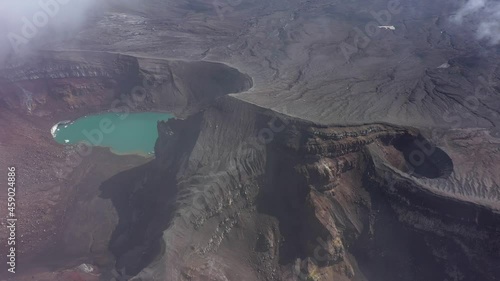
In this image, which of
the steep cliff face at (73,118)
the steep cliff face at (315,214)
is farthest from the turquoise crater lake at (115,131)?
the steep cliff face at (315,214)

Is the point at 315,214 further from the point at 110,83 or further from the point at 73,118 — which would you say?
the point at 110,83

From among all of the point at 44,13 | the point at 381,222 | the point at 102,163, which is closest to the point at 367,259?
the point at 381,222

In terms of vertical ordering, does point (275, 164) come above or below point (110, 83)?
above

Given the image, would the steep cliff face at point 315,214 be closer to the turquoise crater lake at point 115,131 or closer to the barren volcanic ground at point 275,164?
the barren volcanic ground at point 275,164

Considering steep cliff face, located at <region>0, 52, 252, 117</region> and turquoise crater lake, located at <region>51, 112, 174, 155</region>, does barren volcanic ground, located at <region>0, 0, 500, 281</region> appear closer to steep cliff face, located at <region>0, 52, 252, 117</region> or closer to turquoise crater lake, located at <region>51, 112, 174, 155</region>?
steep cliff face, located at <region>0, 52, 252, 117</region>

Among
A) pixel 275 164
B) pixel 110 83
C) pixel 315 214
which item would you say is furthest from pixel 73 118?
pixel 315 214

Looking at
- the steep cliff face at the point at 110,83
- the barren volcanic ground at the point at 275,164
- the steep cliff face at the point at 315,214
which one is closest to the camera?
the steep cliff face at the point at 315,214

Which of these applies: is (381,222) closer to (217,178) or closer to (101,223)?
(217,178)

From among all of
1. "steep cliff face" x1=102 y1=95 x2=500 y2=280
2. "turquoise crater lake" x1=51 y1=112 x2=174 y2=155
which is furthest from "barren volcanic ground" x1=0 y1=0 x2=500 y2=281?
"turquoise crater lake" x1=51 y1=112 x2=174 y2=155
